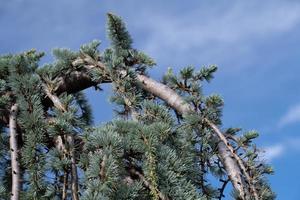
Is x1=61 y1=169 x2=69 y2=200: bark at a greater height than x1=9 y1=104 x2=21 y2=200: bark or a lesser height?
lesser

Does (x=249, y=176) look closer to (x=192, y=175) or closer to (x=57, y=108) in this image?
(x=192, y=175)

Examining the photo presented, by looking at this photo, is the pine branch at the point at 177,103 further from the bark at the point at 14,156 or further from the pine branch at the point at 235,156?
the bark at the point at 14,156

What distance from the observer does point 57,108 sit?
1.64 metres

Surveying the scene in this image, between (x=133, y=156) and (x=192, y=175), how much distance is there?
19 centimetres

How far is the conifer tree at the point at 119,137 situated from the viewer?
51.9 inches

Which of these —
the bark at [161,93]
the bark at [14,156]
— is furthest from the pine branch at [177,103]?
the bark at [14,156]

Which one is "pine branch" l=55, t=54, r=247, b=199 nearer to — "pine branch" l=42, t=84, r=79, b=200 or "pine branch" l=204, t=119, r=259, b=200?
"pine branch" l=204, t=119, r=259, b=200

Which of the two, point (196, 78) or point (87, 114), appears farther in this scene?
point (87, 114)

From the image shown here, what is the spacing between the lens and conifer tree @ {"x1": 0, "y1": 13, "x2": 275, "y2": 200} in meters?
1.32

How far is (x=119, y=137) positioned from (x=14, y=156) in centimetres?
32

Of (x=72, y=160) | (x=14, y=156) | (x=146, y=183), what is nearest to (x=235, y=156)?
(x=146, y=183)

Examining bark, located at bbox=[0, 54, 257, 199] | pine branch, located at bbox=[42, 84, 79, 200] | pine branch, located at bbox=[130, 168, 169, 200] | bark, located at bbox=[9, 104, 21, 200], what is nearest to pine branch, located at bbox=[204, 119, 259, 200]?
bark, located at bbox=[0, 54, 257, 199]

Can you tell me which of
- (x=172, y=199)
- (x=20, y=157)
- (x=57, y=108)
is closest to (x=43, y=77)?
(x=57, y=108)

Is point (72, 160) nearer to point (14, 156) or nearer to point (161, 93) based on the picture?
point (14, 156)
